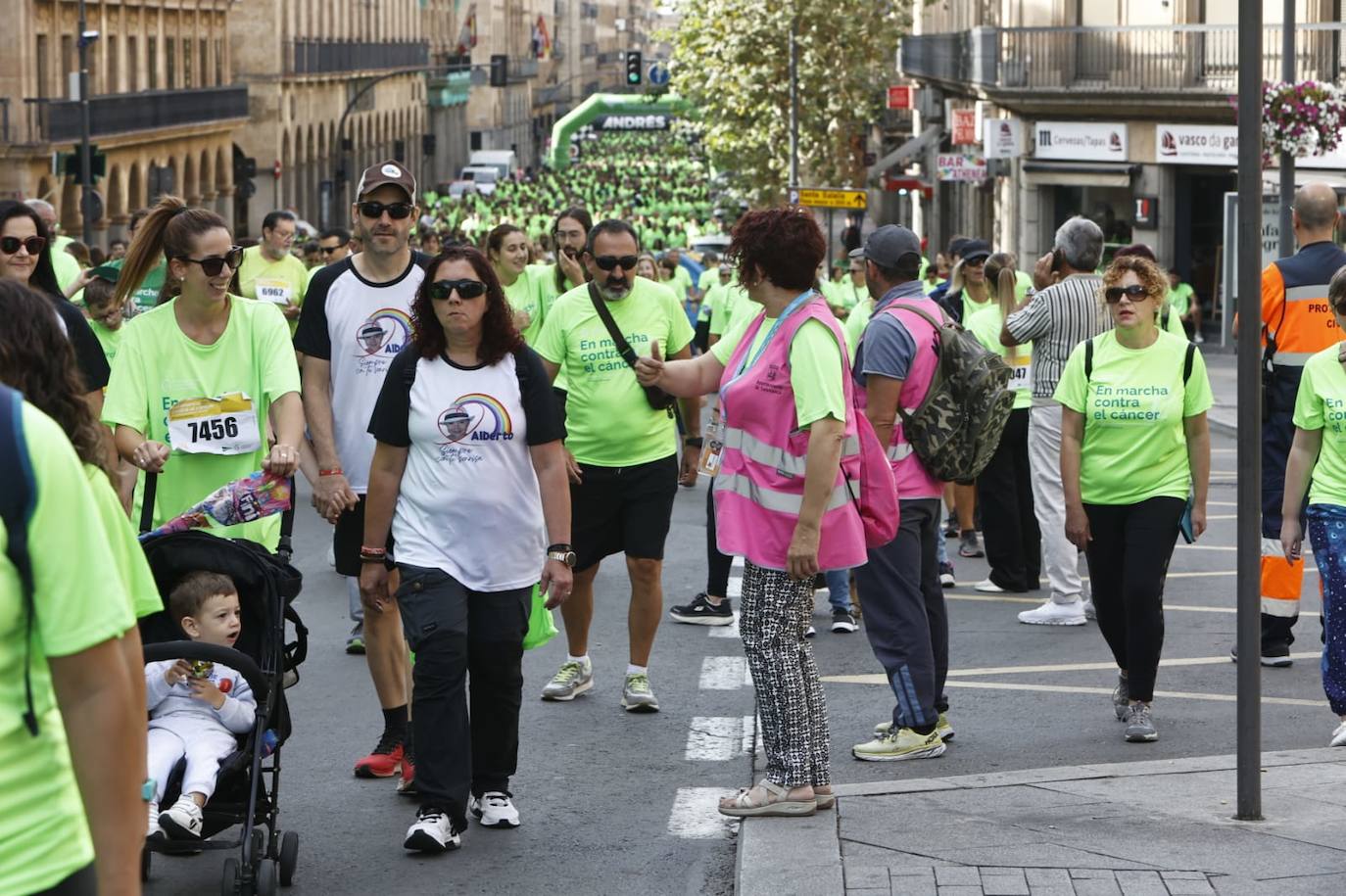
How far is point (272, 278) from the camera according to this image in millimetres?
14156

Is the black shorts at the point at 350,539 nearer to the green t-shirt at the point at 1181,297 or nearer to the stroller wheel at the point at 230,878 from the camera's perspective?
the stroller wheel at the point at 230,878

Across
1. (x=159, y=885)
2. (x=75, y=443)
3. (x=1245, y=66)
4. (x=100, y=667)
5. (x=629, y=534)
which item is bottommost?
(x=159, y=885)

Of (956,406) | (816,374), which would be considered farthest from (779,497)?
(956,406)

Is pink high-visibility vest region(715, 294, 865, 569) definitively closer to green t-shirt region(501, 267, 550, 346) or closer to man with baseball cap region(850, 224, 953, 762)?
man with baseball cap region(850, 224, 953, 762)

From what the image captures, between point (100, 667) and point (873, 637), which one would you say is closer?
point (100, 667)

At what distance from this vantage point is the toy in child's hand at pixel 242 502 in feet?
21.2

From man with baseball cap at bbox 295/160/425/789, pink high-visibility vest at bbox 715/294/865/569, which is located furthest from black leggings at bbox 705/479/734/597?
pink high-visibility vest at bbox 715/294/865/569

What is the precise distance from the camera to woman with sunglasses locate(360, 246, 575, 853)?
6.55 meters

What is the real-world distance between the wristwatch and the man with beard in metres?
1.95

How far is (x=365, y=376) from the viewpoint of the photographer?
758 centimetres

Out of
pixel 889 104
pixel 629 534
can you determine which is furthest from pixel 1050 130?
pixel 629 534

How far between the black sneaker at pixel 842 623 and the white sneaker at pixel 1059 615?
860 millimetres

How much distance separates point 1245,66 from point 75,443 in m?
3.81

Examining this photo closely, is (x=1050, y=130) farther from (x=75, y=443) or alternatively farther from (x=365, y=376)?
(x=75, y=443)
